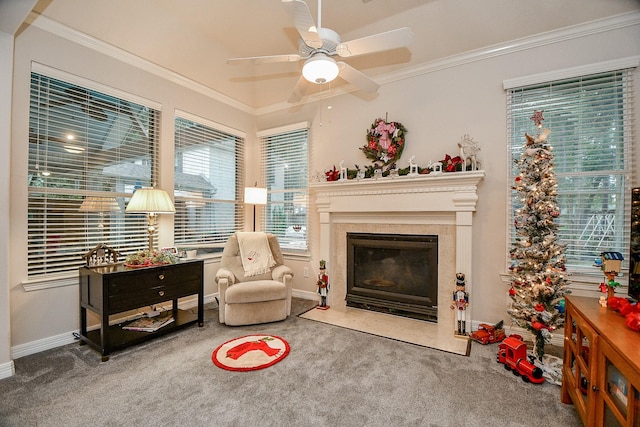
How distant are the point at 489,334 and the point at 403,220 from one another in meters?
1.46

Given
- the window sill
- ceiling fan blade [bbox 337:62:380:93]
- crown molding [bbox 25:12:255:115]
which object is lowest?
the window sill

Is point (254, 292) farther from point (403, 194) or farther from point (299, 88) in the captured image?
point (299, 88)

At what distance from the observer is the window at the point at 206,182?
3830mm

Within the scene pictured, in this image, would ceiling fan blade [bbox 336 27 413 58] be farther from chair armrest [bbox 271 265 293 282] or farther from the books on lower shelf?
the books on lower shelf

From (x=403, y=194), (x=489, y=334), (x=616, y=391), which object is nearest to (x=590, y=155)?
(x=403, y=194)

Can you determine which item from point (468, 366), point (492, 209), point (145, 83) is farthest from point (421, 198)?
point (145, 83)

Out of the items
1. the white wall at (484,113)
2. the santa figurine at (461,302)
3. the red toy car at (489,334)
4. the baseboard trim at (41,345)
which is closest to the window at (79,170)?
the baseboard trim at (41,345)

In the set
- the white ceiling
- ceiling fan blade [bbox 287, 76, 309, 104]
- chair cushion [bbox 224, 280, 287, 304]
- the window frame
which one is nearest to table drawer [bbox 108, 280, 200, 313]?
chair cushion [bbox 224, 280, 287, 304]

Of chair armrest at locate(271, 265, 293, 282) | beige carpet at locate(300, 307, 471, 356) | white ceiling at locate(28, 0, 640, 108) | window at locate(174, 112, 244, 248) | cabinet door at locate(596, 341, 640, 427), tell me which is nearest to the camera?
cabinet door at locate(596, 341, 640, 427)

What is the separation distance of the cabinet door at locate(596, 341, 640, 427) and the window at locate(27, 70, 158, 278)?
13.1 ft

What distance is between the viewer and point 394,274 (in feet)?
11.9

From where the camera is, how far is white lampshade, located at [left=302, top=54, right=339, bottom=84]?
6.40 ft

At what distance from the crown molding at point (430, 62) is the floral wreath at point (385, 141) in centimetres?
60

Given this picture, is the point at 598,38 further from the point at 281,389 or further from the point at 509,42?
the point at 281,389
